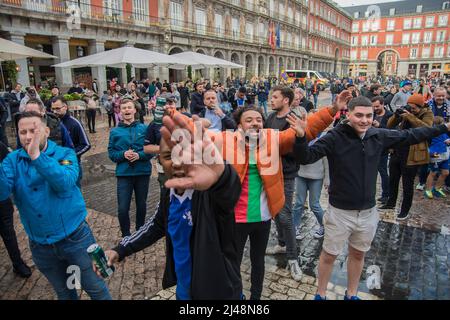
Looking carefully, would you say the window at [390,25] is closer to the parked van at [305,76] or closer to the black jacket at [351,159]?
the parked van at [305,76]

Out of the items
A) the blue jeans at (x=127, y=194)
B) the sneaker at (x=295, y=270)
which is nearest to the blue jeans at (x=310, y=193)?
the sneaker at (x=295, y=270)

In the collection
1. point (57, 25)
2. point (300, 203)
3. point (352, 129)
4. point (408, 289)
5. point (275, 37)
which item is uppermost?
point (275, 37)

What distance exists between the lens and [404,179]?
502 centimetres

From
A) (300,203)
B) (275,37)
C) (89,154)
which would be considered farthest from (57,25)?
(275,37)

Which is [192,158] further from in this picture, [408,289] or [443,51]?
[443,51]

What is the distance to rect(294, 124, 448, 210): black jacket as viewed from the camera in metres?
2.86

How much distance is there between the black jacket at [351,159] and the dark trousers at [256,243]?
2.26 ft

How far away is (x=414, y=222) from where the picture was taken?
16.4 feet

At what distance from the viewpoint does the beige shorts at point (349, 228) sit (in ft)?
9.61

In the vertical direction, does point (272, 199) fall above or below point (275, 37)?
below

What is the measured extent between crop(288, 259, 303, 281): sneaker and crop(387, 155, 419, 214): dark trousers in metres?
2.50

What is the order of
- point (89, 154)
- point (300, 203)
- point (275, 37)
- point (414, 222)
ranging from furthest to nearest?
1. point (275, 37)
2. point (89, 154)
3. point (414, 222)
4. point (300, 203)

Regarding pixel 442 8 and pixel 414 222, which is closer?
pixel 414 222
